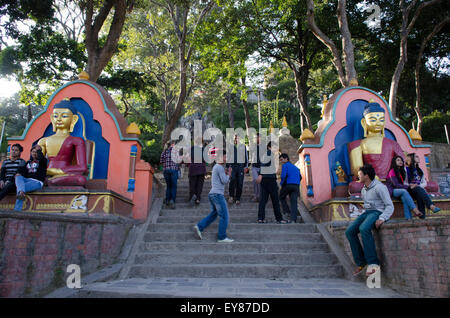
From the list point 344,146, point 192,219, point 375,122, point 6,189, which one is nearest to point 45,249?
point 6,189

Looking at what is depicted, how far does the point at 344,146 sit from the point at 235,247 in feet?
14.2

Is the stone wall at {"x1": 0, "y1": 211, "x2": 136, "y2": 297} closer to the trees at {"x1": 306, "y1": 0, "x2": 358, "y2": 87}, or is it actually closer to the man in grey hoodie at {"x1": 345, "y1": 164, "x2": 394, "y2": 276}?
the man in grey hoodie at {"x1": 345, "y1": 164, "x2": 394, "y2": 276}

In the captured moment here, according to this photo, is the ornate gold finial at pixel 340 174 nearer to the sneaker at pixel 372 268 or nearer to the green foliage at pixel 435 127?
the sneaker at pixel 372 268

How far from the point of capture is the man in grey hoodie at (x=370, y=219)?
4.54 metres

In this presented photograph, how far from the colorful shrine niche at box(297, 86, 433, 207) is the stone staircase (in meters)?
1.64

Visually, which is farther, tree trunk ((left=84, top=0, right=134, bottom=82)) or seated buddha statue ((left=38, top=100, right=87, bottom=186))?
tree trunk ((left=84, top=0, right=134, bottom=82))

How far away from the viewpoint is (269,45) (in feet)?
51.5

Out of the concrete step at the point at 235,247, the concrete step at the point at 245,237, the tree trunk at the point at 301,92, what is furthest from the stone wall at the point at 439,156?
the concrete step at the point at 235,247

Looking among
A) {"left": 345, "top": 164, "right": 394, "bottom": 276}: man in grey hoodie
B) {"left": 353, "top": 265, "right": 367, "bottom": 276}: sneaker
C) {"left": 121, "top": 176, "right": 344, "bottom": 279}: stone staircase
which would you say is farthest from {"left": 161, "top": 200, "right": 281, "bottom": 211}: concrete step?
{"left": 345, "top": 164, "right": 394, "bottom": 276}: man in grey hoodie

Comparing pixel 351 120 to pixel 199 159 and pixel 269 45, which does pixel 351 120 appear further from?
pixel 269 45

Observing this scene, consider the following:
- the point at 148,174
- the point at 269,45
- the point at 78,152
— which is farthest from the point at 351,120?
the point at 269,45

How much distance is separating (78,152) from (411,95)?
20482mm

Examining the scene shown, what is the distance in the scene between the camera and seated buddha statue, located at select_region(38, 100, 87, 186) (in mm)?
7133

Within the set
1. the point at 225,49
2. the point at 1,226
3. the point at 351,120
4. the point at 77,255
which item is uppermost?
the point at 225,49
